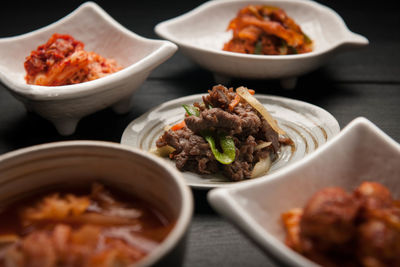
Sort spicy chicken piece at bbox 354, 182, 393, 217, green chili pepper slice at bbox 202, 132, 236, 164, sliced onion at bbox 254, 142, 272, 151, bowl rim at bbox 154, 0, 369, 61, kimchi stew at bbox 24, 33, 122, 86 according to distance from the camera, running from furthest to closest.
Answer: bowl rim at bbox 154, 0, 369, 61
kimchi stew at bbox 24, 33, 122, 86
sliced onion at bbox 254, 142, 272, 151
green chili pepper slice at bbox 202, 132, 236, 164
spicy chicken piece at bbox 354, 182, 393, 217

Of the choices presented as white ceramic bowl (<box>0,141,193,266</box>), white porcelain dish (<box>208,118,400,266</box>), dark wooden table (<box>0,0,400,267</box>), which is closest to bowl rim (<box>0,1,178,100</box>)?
dark wooden table (<box>0,0,400,267</box>)

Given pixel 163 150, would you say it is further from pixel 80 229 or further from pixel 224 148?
pixel 80 229

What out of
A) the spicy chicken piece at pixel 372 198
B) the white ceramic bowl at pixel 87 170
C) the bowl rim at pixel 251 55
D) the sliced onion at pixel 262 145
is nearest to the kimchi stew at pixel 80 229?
the white ceramic bowl at pixel 87 170

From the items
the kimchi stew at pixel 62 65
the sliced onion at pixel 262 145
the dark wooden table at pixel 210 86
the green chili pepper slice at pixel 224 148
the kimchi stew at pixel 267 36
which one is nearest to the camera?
the dark wooden table at pixel 210 86

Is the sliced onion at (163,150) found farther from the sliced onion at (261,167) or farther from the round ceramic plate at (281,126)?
the sliced onion at (261,167)

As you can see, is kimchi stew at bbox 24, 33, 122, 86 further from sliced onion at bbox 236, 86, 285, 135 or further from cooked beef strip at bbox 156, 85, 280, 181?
sliced onion at bbox 236, 86, 285, 135

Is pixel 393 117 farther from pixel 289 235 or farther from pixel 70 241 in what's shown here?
pixel 70 241

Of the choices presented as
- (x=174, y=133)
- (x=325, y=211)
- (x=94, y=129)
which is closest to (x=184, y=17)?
(x=94, y=129)
